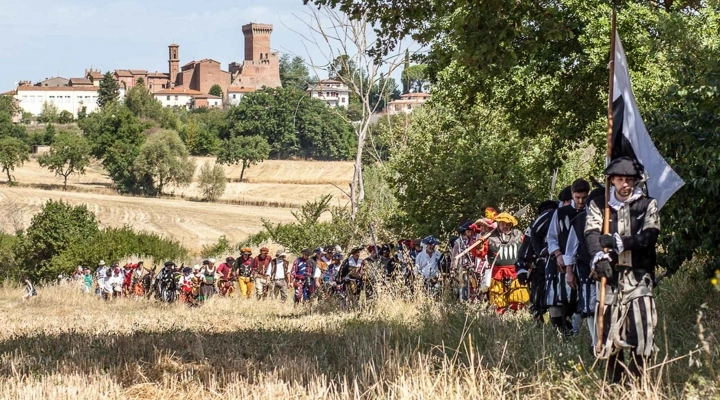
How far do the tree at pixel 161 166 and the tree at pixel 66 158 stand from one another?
7.12 metres

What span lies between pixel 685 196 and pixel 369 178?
48862 mm

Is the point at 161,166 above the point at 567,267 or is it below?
below

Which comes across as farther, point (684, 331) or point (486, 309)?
point (486, 309)

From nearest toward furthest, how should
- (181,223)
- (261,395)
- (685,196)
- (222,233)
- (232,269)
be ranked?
1. (261,395)
2. (685,196)
3. (232,269)
4. (222,233)
5. (181,223)

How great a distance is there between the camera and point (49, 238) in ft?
183

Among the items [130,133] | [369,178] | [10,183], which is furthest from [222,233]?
[130,133]

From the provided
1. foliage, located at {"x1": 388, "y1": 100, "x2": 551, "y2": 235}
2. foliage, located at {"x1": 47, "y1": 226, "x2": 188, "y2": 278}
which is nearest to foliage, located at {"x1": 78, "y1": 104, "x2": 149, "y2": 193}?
foliage, located at {"x1": 47, "y1": 226, "x2": 188, "y2": 278}

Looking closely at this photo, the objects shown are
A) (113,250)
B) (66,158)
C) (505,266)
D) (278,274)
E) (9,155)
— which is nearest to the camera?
(505,266)

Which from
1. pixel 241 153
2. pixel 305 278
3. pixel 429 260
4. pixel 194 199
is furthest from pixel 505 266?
pixel 241 153

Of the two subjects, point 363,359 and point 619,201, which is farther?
point 363,359

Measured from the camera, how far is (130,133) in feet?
419

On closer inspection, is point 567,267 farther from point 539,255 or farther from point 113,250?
point 113,250

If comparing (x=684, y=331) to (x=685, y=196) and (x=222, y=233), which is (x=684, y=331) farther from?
(x=222, y=233)

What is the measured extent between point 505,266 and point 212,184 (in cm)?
9653
